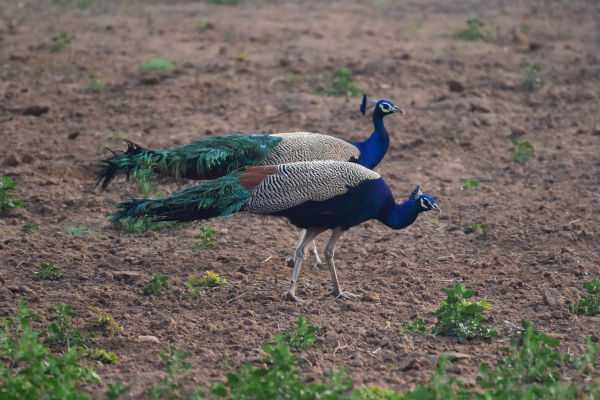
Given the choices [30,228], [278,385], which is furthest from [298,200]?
[30,228]

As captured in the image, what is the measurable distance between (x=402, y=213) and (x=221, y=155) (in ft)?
4.75

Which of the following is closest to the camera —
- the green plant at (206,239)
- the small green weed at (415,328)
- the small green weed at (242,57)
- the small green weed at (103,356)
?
the small green weed at (103,356)

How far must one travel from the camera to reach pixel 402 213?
5.89m

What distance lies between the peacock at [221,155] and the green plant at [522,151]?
258cm

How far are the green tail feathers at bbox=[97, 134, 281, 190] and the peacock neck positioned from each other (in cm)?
111

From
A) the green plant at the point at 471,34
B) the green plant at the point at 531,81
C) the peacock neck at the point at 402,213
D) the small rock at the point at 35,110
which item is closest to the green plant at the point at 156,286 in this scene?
the peacock neck at the point at 402,213

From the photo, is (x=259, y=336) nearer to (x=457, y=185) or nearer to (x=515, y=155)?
(x=457, y=185)

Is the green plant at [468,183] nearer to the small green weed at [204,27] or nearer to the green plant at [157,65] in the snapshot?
the green plant at [157,65]

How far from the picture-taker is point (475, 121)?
9461mm

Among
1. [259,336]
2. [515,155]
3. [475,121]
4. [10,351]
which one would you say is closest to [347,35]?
[475,121]

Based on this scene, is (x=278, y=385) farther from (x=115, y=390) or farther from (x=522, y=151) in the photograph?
(x=522, y=151)

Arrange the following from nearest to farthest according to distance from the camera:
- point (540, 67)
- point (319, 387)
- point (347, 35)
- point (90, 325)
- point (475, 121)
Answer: point (319, 387) < point (90, 325) < point (475, 121) < point (540, 67) < point (347, 35)

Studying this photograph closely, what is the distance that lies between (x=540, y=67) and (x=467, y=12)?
3944mm

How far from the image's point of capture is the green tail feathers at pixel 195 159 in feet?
20.4
